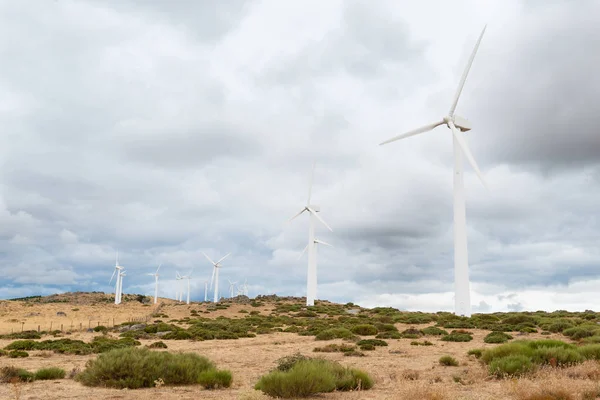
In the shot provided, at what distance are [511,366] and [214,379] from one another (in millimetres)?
10217

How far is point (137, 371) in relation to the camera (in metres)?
17.0

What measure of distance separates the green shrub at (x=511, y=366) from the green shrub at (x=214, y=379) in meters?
9.32

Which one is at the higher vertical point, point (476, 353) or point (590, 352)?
point (590, 352)

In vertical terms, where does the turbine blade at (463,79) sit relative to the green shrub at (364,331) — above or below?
above

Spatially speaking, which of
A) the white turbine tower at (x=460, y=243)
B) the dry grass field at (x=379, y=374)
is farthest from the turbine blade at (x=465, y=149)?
the dry grass field at (x=379, y=374)

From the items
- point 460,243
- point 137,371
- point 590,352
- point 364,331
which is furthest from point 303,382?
point 460,243

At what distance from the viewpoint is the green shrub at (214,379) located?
16.8 metres

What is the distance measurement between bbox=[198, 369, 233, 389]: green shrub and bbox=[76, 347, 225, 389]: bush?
54 centimetres

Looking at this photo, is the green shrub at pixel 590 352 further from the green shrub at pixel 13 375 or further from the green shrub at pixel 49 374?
the green shrub at pixel 13 375

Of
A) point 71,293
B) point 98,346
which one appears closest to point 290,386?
point 98,346

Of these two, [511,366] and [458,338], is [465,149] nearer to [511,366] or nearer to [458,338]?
[458,338]

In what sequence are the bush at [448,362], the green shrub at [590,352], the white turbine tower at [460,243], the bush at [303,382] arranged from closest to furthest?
the bush at [303,382], the green shrub at [590,352], the bush at [448,362], the white turbine tower at [460,243]

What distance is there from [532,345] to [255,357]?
14.1 m

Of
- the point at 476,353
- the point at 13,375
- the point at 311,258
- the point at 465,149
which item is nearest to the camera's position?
the point at 13,375
